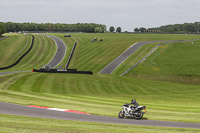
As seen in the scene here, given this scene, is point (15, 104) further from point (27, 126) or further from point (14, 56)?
point (14, 56)

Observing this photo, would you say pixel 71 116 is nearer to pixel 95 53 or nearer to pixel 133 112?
pixel 133 112

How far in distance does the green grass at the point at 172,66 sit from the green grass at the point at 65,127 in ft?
177

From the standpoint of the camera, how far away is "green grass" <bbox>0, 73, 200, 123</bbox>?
1234 inches

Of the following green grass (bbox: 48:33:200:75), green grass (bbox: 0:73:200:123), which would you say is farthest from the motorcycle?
green grass (bbox: 48:33:200:75)

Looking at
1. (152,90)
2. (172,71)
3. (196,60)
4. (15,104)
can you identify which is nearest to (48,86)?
(152,90)

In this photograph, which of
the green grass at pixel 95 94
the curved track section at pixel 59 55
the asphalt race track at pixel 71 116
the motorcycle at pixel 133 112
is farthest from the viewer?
the curved track section at pixel 59 55

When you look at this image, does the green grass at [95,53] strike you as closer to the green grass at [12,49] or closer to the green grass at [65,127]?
the green grass at [12,49]

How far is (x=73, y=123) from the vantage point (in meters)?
23.3

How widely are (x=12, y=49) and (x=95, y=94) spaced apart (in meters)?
83.0

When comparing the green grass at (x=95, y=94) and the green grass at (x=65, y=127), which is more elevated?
the green grass at (x=65, y=127)

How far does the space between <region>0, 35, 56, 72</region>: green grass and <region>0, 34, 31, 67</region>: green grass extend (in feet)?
7.10

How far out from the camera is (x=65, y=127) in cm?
2133

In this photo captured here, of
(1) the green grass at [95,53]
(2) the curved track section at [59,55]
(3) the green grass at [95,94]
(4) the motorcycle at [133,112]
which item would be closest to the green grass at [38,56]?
(2) the curved track section at [59,55]

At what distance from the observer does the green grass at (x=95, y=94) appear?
31347 millimetres
